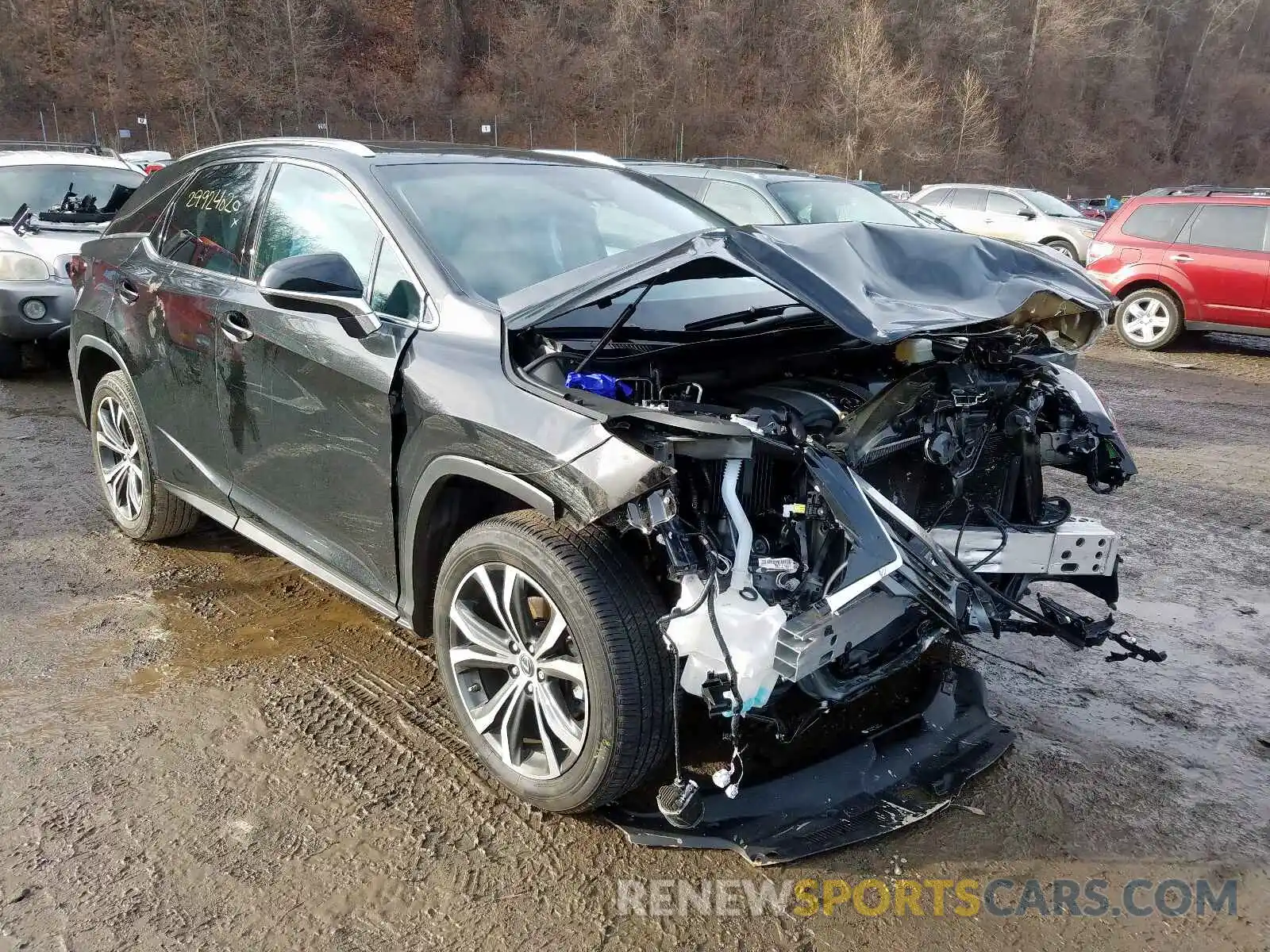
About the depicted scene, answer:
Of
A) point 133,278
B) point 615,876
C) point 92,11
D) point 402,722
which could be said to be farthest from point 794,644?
point 92,11

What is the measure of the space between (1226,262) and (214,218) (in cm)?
1062

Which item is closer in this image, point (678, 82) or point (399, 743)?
point (399, 743)

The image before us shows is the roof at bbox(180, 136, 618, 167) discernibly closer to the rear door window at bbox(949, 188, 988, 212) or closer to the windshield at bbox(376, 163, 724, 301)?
the windshield at bbox(376, 163, 724, 301)

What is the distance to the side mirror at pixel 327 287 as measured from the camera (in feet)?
9.45

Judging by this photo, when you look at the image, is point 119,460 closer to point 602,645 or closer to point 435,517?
point 435,517

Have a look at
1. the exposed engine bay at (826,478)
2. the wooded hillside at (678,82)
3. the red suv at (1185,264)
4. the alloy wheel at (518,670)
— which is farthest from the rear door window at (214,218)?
the wooded hillside at (678,82)

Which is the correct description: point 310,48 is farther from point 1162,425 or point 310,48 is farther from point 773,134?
point 1162,425

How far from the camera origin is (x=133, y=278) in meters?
4.27

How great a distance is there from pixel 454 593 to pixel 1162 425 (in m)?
6.78

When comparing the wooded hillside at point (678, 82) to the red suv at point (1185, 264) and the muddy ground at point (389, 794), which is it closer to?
the red suv at point (1185, 264)

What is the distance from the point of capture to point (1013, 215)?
58.9 ft

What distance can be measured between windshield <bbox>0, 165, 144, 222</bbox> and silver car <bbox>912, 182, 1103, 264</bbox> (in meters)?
14.2

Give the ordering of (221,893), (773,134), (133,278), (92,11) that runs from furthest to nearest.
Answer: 1. (773,134)
2. (92,11)
3. (133,278)
4. (221,893)

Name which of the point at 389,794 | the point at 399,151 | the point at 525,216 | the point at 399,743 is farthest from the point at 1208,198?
the point at 389,794
